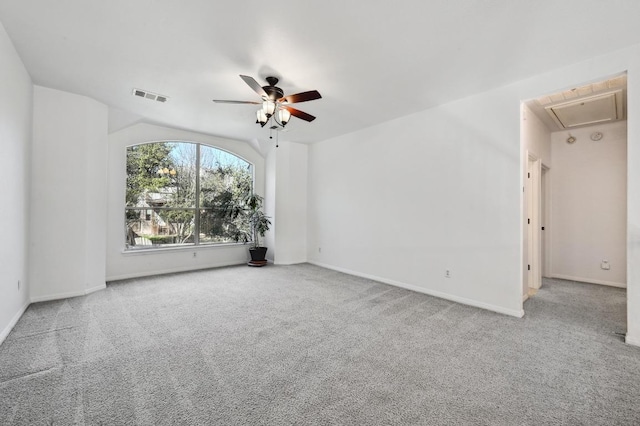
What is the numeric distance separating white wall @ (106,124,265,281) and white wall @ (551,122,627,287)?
6.69 metres

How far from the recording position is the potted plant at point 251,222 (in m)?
6.26

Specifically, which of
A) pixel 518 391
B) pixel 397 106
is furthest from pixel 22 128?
pixel 518 391

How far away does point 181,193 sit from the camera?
5801 mm

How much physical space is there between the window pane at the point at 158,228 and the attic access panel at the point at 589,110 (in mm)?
6699

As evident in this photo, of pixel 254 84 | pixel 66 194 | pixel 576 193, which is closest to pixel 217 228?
pixel 66 194

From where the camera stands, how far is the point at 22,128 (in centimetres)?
327

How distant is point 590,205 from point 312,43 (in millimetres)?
5649

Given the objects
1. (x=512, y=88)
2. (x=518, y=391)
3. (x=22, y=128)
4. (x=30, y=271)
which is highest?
(x=512, y=88)

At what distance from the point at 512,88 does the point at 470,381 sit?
3346 mm

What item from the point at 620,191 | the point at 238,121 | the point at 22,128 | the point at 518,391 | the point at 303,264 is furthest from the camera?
the point at 303,264

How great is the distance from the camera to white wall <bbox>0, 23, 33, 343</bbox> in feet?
8.84

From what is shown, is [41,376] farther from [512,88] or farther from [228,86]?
[512,88]

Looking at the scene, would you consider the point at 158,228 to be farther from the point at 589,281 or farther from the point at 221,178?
the point at 589,281

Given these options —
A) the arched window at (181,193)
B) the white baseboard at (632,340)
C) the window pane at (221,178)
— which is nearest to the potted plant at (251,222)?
the arched window at (181,193)
